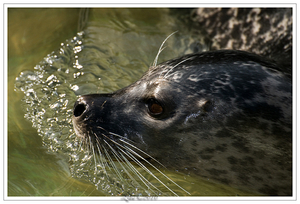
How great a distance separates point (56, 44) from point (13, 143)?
4.48 feet

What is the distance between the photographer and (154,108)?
2.28 metres

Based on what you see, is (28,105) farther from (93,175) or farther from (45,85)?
(93,175)

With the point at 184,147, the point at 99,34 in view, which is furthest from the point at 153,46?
the point at 184,147

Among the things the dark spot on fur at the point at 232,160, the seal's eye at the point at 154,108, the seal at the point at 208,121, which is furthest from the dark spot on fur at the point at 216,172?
the seal's eye at the point at 154,108

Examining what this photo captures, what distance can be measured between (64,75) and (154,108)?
1533mm

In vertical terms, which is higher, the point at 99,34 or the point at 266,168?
the point at 99,34

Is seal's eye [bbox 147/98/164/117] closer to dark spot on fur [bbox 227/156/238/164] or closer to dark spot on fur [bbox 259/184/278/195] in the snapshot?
dark spot on fur [bbox 227/156/238/164]

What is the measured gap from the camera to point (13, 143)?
9.30 feet

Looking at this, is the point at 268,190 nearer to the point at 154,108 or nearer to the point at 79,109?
the point at 154,108

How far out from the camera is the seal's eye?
2.26 m

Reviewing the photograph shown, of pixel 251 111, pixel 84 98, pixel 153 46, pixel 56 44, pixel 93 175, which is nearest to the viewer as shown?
pixel 251 111

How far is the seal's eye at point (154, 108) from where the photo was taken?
2.26 meters

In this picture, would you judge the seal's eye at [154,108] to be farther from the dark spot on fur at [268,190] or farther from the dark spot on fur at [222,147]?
the dark spot on fur at [268,190]

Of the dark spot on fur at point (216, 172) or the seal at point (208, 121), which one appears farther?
the dark spot on fur at point (216, 172)
